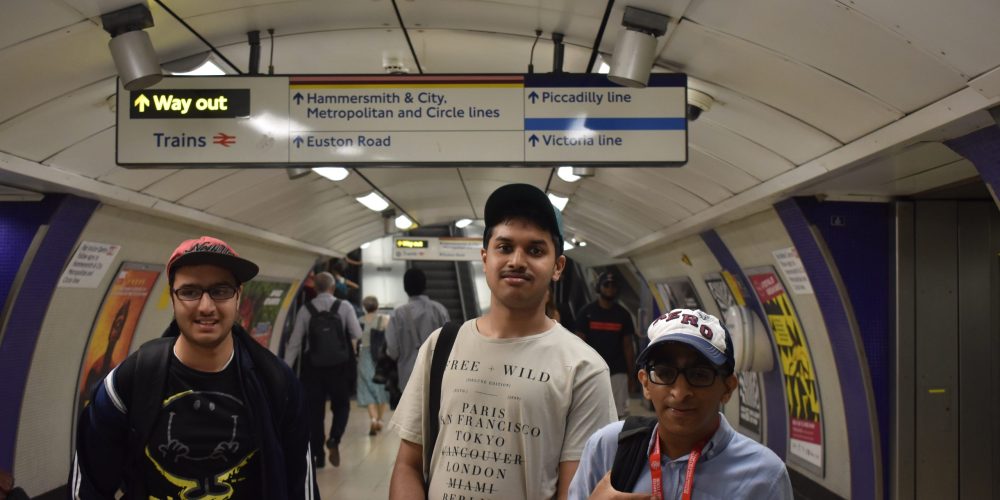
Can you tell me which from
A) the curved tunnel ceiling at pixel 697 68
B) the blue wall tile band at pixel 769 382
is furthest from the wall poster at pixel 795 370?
the curved tunnel ceiling at pixel 697 68

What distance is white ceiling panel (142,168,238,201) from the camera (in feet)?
19.6

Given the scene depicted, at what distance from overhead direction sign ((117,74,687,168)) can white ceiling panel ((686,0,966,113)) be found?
663 millimetres

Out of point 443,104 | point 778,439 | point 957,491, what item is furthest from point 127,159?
point 778,439

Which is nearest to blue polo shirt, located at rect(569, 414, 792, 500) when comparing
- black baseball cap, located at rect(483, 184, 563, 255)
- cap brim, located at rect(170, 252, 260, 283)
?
black baseball cap, located at rect(483, 184, 563, 255)

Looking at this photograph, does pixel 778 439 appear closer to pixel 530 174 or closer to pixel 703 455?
pixel 530 174

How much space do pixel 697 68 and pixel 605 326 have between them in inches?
136

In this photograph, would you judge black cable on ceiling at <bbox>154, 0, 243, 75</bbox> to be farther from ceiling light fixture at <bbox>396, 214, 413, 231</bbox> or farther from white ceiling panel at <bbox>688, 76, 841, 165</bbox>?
ceiling light fixture at <bbox>396, 214, 413, 231</bbox>

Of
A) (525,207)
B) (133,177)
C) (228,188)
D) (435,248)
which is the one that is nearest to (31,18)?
(133,177)

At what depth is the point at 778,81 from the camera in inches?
160

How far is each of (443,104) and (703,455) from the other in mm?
2856

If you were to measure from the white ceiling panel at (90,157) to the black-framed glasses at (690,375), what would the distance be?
427 cm

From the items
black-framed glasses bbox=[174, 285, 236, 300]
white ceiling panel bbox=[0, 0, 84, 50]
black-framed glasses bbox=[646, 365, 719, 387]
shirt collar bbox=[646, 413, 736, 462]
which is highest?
white ceiling panel bbox=[0, 0, 84, 50]

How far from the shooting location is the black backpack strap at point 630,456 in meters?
1.86

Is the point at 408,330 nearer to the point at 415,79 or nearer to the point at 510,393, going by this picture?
the point at 415,79
